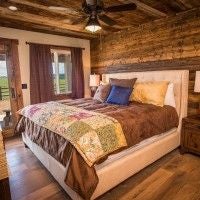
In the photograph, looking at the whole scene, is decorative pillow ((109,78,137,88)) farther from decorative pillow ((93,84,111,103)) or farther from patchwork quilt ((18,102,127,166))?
patchwork quilt ((18,102,127,166))

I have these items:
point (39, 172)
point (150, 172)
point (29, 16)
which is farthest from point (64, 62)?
point (150, 172)

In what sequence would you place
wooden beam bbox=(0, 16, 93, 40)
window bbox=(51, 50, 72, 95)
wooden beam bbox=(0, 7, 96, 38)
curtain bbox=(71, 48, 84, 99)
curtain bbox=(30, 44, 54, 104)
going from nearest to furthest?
wooden beam bbox=(0, 7, 96, 38) < wooden beam bbox=(0, 16, 93, 40) < curtain bbox=(30, 44, 54, 104) < window bbox=(51, 50, 72, 95) < curtain bbox=(71, 48, 84, 99)

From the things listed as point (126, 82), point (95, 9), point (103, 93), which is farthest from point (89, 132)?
point (126, 82)

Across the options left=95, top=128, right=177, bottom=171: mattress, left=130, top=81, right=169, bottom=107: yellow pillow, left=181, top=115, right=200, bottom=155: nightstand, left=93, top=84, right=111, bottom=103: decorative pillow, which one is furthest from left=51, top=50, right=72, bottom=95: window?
left=181, top=115, right=200, bottom=155: nightstand

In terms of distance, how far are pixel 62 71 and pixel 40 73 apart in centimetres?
77

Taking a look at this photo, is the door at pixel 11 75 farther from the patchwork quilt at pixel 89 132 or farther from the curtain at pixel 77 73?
the patchwork quilt at pixel 89 132

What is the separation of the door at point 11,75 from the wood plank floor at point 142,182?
4.97 ft

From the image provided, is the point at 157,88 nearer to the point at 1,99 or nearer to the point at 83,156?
the point at 83,156

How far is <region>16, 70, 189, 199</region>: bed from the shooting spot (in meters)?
1.87

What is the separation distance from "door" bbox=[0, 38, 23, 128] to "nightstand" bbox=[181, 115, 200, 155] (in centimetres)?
331

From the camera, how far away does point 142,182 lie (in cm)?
217

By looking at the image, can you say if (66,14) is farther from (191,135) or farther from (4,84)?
(191,135)

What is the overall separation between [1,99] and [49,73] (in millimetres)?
1311

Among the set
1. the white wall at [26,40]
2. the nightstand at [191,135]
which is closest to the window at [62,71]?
the white wall at [26,40]
